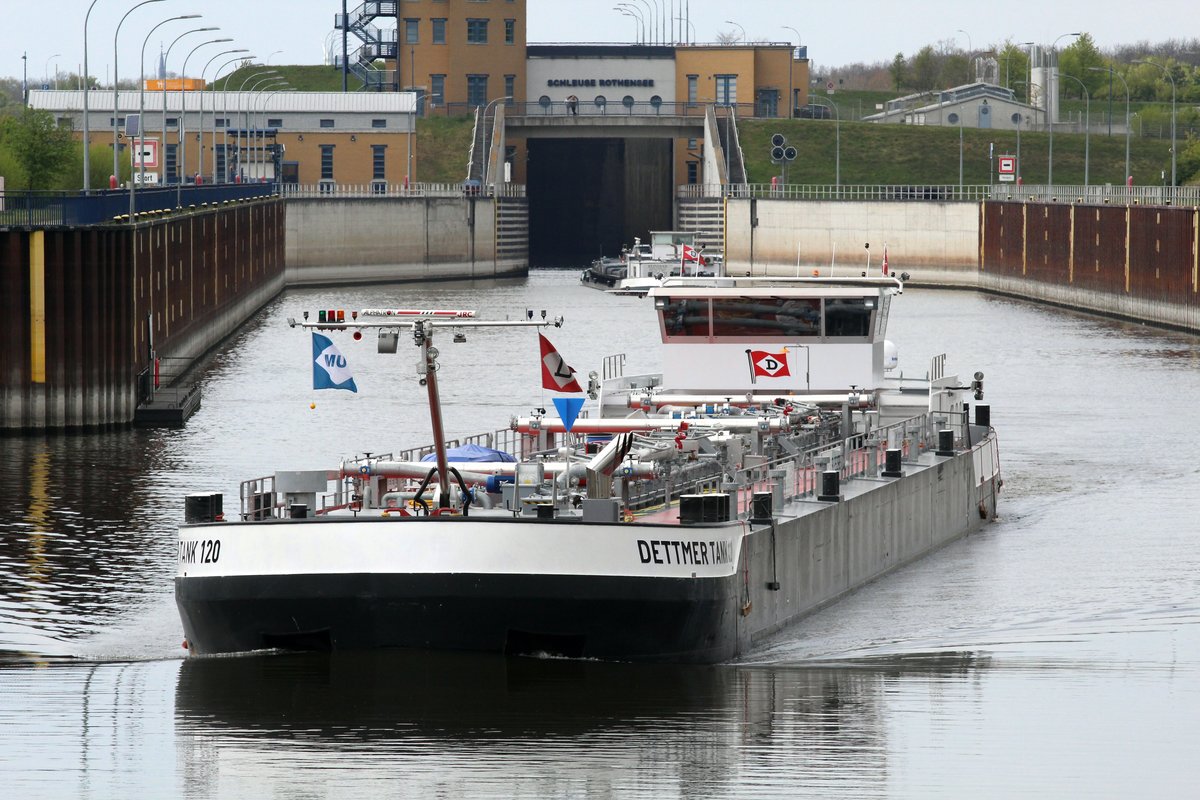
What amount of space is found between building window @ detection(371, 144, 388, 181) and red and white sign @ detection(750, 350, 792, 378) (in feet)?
353

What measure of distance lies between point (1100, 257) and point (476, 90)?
64.3 m

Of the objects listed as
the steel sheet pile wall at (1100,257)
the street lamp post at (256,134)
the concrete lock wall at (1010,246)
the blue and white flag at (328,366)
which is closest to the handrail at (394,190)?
the street lamp post at (256,134)

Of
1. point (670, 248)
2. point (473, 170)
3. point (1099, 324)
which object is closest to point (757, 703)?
point (1099, 324)

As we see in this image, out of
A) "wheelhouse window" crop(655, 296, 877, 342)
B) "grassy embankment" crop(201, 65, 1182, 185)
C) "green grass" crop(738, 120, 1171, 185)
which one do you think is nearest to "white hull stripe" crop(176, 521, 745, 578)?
"wheelhouse window" crop(655, 296, 877, 342)

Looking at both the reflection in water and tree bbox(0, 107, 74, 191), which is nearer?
the reflection in water

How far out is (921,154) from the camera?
14712 centimetres

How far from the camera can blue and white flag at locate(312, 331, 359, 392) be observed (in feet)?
69.4

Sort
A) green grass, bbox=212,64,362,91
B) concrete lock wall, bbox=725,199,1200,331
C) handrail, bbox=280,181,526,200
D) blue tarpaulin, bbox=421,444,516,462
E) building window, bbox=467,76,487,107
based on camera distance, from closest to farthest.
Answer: blue tarpaulin, bbox=421,444,516,462
concrete lock wall, bbox=725,199,1200,331
handrail, bbox=280,181,526,200
building window, bbox=467,76,487,107
green grass, bbox=212,64,362,91

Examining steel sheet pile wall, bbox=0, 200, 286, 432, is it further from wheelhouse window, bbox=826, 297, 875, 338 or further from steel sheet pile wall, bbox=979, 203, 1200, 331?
steel sheet pile wall, bbox=979, 203, 1200, 331

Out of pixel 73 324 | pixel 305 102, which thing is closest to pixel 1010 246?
pixel 305 102

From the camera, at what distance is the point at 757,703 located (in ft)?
73.8

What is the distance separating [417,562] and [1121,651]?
970cm

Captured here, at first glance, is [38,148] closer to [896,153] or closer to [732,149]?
[732,149]

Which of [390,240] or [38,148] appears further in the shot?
[390,240]
